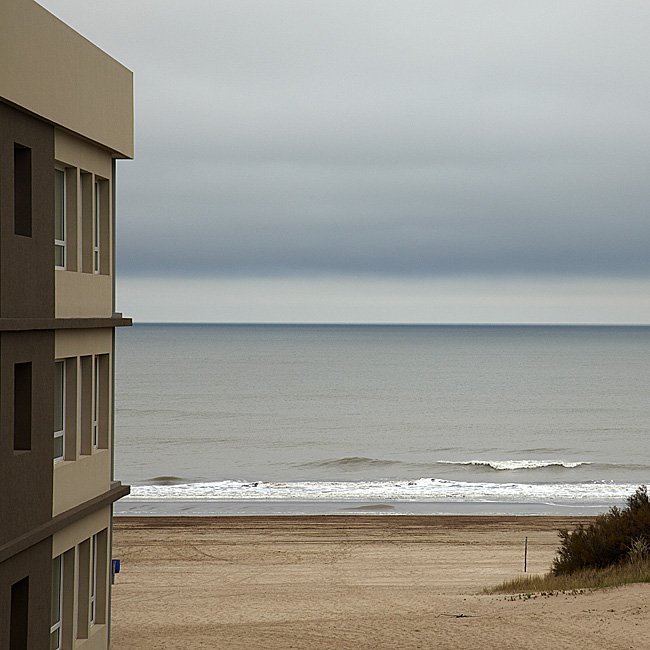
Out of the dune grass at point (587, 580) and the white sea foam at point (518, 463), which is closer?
the dune grass at point (587, 580)

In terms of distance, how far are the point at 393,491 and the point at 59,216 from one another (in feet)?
A: 101

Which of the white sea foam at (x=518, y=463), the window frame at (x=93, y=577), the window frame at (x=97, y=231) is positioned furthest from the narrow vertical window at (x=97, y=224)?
the white sea foam at (x=518, y=463)

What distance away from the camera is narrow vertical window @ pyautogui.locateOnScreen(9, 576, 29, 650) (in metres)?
9.77

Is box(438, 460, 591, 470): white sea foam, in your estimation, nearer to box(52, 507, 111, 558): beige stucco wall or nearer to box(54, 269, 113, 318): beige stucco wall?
box(52, 507, 111, 558): beige stucco wall

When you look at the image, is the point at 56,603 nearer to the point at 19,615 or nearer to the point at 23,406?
the point at 19,615

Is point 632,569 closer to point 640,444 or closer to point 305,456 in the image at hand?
point 305,456

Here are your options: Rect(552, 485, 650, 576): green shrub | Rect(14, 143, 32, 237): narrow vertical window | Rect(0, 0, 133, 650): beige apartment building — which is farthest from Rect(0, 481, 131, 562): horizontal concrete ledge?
Rect(552, 485, 650, 576): green shrub

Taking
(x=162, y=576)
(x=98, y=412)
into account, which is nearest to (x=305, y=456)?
(x=162, y=576)

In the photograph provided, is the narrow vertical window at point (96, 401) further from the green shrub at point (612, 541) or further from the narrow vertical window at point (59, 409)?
the green shrub at point (612, 541)

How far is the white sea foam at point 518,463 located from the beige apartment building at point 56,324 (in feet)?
127

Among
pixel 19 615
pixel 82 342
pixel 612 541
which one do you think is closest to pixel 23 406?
pixel 82 342

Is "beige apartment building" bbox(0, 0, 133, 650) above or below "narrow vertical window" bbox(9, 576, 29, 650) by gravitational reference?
above

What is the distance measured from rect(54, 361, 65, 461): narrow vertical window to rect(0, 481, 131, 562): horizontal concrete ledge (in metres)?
0.81

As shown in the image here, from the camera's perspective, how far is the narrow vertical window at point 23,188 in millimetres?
9555
